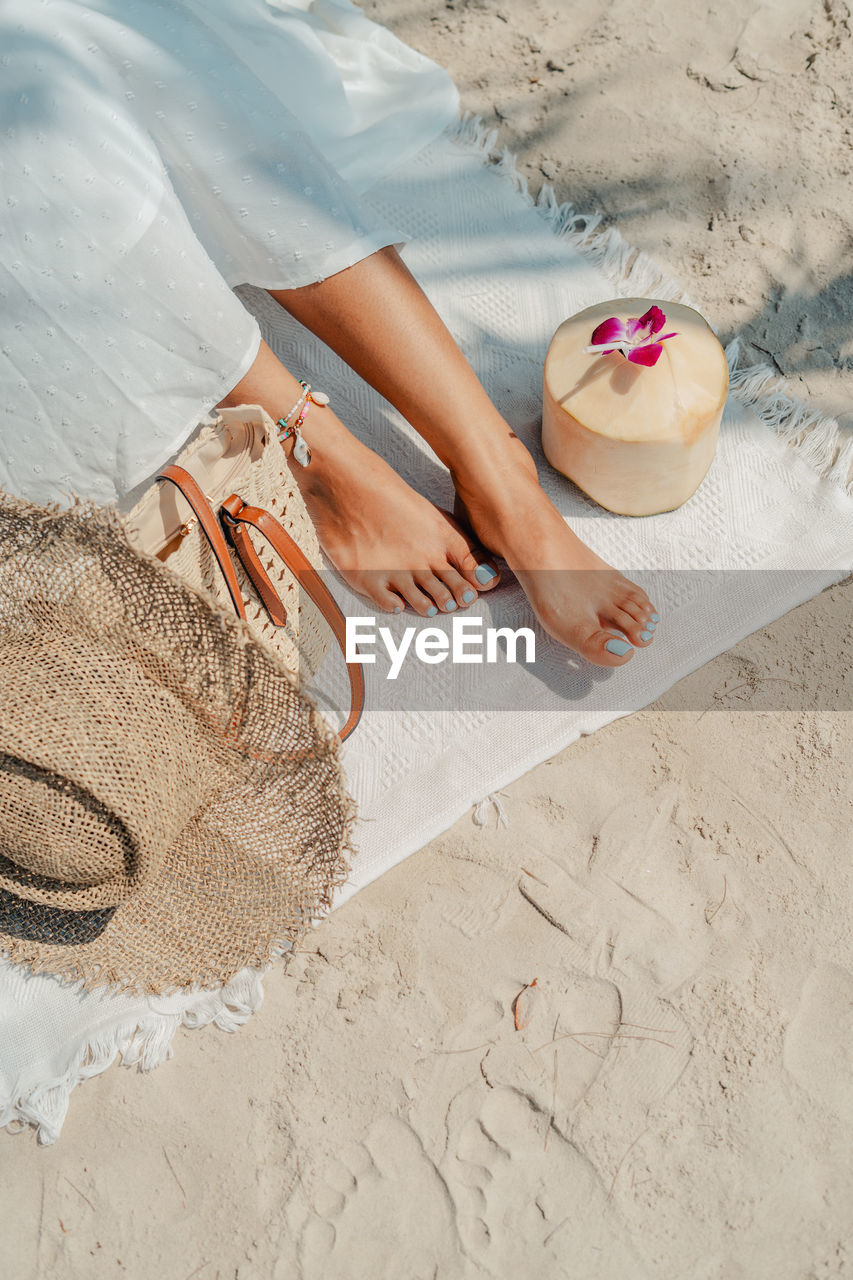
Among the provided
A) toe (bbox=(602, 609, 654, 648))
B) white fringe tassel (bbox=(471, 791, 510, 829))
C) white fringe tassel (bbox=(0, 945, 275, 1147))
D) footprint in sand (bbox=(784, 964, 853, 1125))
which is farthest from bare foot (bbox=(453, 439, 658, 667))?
white fringe tassel (bbox=(0, 945, 275, 1147))

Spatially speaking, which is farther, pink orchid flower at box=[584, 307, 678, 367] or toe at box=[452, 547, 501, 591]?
toe at box=[452, 547, 501, 591]

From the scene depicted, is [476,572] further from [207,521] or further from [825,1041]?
[825,1041]

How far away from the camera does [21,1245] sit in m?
1.11

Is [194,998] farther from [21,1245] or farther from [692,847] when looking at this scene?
[692,847]

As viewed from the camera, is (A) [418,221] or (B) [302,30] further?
(A) [418,221]

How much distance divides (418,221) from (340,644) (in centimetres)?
86

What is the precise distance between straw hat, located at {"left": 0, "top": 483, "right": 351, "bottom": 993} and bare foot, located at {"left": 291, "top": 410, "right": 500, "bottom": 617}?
490mm

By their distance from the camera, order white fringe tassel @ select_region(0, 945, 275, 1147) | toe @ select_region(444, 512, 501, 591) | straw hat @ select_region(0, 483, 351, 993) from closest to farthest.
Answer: straw hat @ select_region(0, 483, 351, 993), white fringe tassel @ select_region(0, 945, 275, 1147), toe @ select_region(444, 512, 501, 591)

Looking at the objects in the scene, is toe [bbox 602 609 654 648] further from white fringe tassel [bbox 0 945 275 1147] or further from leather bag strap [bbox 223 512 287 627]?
white fringe tassel [bbox 0 945 275 1147]

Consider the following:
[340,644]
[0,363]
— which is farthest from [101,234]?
[340,644]

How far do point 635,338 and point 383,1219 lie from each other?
3.74 feet

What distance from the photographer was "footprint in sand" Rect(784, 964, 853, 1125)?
111 cm

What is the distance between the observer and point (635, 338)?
49.5 inches

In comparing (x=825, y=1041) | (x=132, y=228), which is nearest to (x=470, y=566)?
(x=132, y=228)
